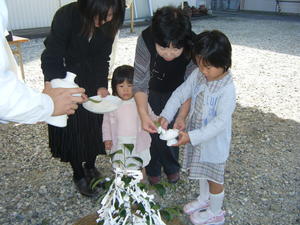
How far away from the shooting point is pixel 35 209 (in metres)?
2.10

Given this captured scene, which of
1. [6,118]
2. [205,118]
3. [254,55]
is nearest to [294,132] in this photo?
[205,118]

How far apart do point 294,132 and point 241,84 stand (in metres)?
1.60

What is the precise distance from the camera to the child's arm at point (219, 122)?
155 cm

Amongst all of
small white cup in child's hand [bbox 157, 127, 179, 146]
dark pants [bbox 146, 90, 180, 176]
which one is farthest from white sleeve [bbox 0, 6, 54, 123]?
dark pants [bbox 146, 90, 180, 176]

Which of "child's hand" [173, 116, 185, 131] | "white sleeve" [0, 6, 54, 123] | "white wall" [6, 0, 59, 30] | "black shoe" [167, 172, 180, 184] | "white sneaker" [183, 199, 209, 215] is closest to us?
"white sleeve" [0, 6, 54, 123]

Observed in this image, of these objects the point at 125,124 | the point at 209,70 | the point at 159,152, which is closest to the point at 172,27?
the point at 209,70

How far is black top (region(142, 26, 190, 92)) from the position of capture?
1.74 metres

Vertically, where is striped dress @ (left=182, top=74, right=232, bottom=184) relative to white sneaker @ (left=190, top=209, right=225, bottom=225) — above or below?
above

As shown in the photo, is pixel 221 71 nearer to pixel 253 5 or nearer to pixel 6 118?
pixel 6 118

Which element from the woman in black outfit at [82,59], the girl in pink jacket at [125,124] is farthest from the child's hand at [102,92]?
the girl in pink jacket at [125,124]

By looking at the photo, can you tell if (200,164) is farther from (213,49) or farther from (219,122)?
(213,49)

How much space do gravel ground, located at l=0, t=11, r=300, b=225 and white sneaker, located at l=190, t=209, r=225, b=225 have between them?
85 millimetres

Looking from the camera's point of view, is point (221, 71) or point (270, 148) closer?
point (221, 71)

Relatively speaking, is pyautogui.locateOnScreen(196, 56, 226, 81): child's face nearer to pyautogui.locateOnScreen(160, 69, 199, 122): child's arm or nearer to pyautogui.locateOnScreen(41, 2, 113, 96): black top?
pyautogui.locateOnScreen(160, 69, 199, 122): child's arm
